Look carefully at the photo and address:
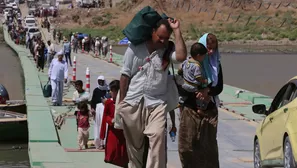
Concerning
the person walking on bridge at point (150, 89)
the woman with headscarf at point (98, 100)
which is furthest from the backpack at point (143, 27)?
the woman with headscarf at point (98, 100)

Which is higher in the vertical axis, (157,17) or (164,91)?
(157,17)

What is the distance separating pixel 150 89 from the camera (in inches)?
323

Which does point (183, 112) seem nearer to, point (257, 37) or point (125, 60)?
point (125, 60)

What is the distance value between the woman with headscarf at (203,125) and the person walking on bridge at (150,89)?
78cm

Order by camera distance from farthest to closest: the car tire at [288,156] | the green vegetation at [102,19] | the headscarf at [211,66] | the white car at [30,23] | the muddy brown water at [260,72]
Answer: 1. the green vegetation at [102,19]
2. the white car at [30,23]
3. the muddy brown water at [260,72]
4. the headscarf at [211,66]
5. the car tire at [288,156]

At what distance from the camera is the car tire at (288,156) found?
8.51 m

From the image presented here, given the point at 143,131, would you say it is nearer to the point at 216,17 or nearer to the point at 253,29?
the point at 253,29

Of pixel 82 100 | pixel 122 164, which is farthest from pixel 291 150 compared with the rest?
pixel 82 100

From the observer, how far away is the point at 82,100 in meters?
15.0

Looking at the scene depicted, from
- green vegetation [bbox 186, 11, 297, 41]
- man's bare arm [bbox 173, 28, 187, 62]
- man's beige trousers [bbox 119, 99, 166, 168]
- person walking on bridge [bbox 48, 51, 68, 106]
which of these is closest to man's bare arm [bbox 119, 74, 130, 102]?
man's beige trousers [bbox 119, 99, 166, 168]

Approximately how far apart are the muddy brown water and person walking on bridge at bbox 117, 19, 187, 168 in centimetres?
2200

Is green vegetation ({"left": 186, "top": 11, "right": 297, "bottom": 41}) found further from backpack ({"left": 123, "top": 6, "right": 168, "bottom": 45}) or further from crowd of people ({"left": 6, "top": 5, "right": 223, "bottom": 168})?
backpack ({"left": 123, "top": 6, "right": 168, "bottom": 45})

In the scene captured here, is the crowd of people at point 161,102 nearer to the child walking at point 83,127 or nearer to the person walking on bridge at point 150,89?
the person walking on bridge at point 150,89

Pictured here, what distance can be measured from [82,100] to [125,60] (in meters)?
6.77
